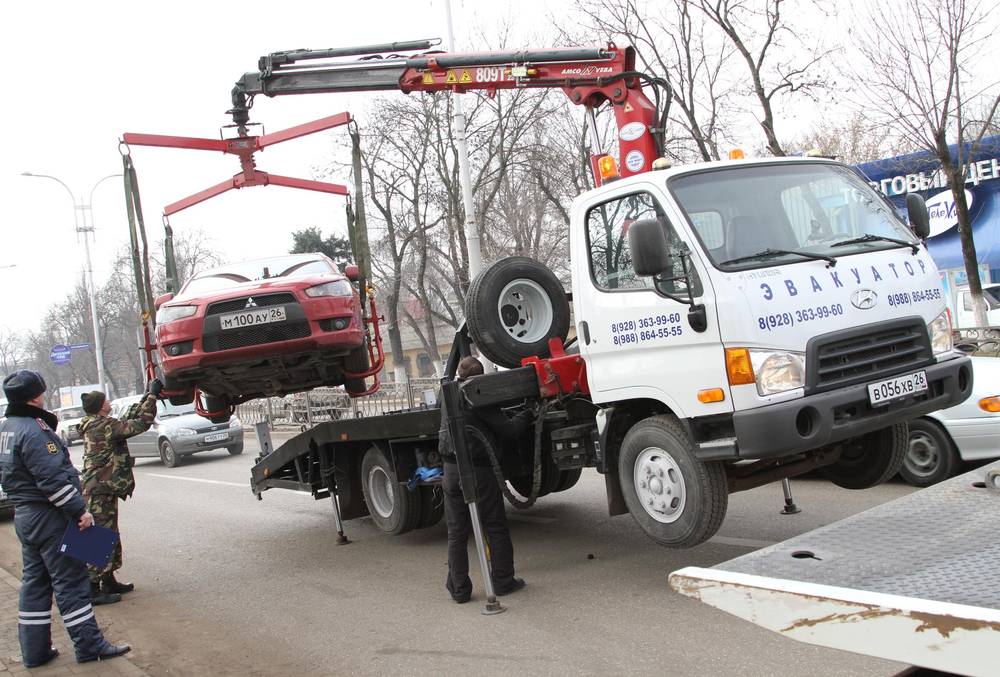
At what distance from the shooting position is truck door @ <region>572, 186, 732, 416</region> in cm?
487

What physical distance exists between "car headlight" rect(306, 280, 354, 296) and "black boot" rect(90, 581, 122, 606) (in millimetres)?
3025

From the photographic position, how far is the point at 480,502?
595 cm

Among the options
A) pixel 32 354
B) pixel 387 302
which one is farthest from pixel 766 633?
pixel 32 354

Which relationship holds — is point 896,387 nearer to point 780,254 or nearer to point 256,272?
point 780,254

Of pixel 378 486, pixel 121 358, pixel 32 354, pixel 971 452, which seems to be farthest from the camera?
pixel 32 354

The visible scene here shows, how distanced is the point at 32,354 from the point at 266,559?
88.9 metres

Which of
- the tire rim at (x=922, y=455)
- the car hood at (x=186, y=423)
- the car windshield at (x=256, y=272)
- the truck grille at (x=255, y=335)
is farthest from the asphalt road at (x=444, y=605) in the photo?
the car hood at (x=186, y=423)

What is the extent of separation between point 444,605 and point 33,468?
281 centimetres

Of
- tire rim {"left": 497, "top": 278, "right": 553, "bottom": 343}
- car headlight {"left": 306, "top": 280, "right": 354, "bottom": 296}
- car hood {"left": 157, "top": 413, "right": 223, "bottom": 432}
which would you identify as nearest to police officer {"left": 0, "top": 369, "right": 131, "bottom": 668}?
car headlight {"left": 306, "top": 280, "right": 354, "bottom": 296}

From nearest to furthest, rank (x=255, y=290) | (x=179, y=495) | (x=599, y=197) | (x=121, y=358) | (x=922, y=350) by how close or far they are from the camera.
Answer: (x=922, y=350), (x=599, y=197), (x=255, y=290), (x=179, y=495), (x=121, y=358)

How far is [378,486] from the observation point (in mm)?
8250

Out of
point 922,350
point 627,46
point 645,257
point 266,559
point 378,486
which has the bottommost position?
point 266,559

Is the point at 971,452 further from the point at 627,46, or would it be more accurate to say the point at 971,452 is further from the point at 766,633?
the point at 627,46

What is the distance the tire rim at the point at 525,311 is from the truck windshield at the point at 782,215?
5.02 ft
